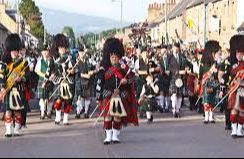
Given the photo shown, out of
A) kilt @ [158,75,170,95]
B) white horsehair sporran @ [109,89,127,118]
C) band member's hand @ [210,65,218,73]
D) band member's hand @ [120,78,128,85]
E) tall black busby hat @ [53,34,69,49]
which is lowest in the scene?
white horsehair sporran @ [109,89,127,118]

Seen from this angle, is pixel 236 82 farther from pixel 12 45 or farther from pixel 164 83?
pixel 164 83

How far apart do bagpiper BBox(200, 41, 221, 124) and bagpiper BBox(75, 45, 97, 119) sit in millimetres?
3530

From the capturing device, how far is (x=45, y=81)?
1848 centimetres

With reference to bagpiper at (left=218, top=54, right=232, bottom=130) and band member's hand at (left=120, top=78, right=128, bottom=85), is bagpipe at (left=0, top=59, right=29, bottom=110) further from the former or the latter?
bagpiper at (left=218, top=54, right=232, bottom=130)

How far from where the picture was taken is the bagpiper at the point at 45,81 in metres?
18.3

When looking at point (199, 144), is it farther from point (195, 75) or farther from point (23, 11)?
point (23, 11)

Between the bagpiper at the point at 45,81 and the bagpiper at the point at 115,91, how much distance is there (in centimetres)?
436

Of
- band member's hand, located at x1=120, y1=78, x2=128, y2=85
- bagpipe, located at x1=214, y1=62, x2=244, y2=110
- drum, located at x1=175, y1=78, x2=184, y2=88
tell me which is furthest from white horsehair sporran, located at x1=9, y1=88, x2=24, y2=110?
drum, located at x1=175, y1=78, x2=184, y2=88

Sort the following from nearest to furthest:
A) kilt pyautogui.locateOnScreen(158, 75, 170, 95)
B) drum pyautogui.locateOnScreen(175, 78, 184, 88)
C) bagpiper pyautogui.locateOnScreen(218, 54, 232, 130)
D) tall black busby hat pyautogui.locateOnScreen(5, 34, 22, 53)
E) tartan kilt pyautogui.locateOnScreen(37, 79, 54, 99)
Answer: tall black busby hat pyautogui.locateOnScreen(5, 34, 22, 53)
bagpiper pyautogui.locateOnScreen(218, 54, 232, 130)
tartan kilt pyautogui.locateOnScreen(37, 79, 54, 99)
drum pyautogui.locateOnScreen(175, 78, 184, 88)
kilt pyautogui.locateOnScreen(158, 75, 170, 95)

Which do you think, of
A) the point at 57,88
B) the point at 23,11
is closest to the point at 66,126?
the point at 57,88

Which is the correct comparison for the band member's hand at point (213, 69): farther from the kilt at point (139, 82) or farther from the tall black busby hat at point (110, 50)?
the tall black busby hat at point (110, 50)

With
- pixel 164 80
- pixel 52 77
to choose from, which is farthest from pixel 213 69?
pixel 52 77

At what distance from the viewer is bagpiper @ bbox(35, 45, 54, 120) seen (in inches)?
721

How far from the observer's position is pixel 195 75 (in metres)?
21.1
